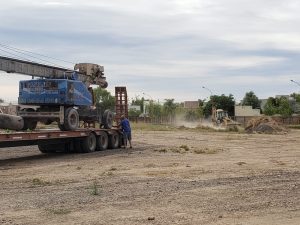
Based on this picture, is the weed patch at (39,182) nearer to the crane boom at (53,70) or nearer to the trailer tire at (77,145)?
the crane boom at (53,70)

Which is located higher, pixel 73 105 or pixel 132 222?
pixel 73 105

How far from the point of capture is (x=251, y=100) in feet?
493

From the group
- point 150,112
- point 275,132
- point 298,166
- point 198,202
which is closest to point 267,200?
point 198,202

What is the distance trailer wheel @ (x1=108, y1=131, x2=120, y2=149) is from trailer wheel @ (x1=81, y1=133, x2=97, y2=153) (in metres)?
2.36

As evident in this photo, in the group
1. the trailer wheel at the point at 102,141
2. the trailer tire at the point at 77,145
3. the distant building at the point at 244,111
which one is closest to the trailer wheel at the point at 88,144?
the trailer tire at the point at 77,145

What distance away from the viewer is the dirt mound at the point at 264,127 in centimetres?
5542

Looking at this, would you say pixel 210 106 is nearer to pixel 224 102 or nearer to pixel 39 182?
pixel 224 102

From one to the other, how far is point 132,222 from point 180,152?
1639cm

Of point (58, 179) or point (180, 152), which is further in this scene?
point (180, 152)

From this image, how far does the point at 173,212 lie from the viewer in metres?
10.1

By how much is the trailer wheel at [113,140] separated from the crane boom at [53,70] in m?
2.86

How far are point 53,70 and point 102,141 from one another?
14.0 ft

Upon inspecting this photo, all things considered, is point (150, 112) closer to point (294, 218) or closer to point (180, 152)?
point (180, 152)

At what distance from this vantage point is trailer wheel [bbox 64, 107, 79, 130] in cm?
2405
